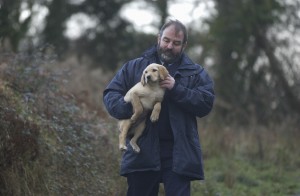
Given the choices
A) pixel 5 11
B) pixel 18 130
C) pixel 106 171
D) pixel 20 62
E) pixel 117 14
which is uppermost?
pixel 117 14

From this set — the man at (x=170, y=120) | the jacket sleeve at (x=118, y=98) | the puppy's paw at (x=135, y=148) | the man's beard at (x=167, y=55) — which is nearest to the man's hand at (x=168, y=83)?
the man at (x=170, y=120)

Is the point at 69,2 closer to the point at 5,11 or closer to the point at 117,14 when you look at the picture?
the point at 117,14

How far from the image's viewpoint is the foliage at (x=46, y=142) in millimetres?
6879

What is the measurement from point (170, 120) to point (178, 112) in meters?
0.11

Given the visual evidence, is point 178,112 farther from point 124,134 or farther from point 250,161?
point 250,161

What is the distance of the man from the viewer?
555 centimetres

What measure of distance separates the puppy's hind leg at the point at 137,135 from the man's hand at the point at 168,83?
15.8 inches

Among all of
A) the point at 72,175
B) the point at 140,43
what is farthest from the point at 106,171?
the point at 140,43

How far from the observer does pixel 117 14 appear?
70.5 feet

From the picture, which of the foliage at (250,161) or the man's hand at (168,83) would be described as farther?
the foliage at (250,161)

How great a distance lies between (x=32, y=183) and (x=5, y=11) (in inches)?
219

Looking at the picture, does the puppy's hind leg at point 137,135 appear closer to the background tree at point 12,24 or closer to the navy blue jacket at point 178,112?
the navy blue jacket at point 178,112

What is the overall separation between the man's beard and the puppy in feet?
0.58

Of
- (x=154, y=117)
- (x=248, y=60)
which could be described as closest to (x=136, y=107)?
(x=154, y=117)
